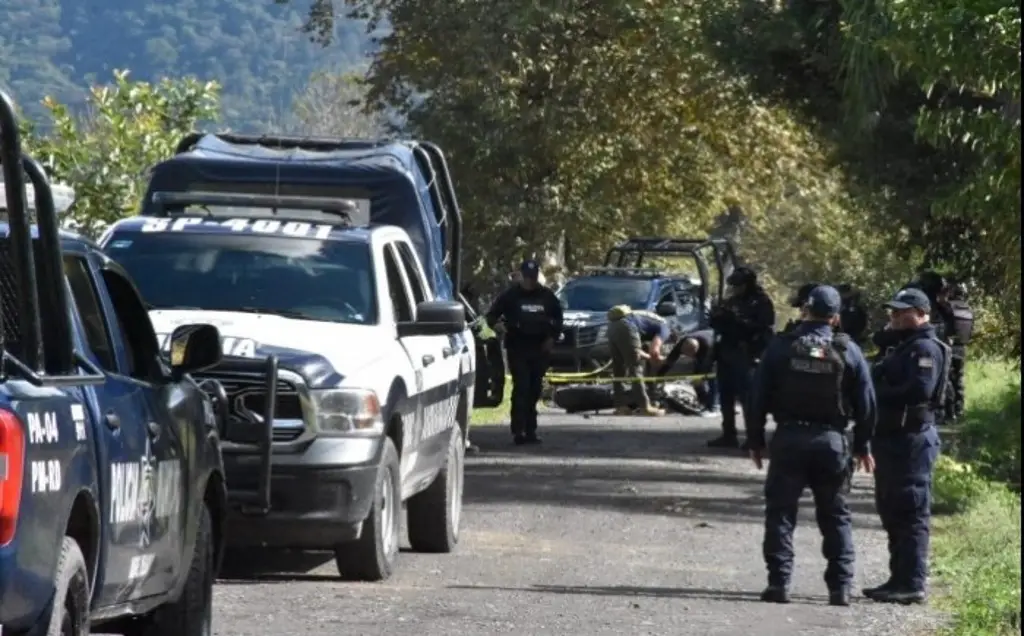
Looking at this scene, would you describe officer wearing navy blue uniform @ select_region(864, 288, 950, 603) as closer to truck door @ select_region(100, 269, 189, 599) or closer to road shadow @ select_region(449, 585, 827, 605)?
road shadow @ select_region(449, 585, 827, 605)

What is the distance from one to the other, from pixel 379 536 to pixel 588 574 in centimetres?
162

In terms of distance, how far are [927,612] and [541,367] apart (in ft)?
36.3

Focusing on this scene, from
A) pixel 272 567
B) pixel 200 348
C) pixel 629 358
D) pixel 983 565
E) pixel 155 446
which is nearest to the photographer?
pixel 155 446

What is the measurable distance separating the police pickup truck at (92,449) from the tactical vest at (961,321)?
14.5m

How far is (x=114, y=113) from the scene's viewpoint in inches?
1080

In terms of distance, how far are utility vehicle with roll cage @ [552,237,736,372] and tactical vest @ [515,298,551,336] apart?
9.48 metres

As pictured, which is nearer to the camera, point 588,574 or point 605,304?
point 588,574

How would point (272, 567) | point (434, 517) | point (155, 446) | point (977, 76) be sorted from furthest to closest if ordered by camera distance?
point (434, 517), point (272, 567), point (977, 76), point (155, 446)

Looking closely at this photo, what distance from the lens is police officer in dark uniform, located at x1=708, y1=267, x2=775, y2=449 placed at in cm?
2184

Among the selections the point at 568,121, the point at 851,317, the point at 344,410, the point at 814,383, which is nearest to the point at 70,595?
the point at 344,410

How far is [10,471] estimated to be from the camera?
233 inches

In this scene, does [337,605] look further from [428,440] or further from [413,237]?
[413,237]

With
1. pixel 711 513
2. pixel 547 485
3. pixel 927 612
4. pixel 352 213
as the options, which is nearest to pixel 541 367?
pixel 547 485

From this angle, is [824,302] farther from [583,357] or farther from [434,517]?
[583,357]
